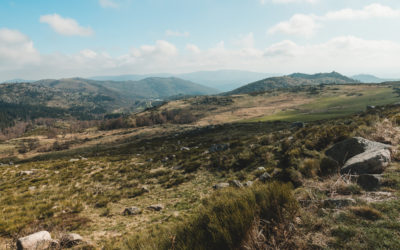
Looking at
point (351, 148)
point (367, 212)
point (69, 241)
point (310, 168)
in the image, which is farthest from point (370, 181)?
point (69, 241)

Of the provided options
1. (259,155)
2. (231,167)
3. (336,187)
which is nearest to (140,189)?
(231,167)

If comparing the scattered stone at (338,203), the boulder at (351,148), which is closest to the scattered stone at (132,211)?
the scattered stone at (338,203)

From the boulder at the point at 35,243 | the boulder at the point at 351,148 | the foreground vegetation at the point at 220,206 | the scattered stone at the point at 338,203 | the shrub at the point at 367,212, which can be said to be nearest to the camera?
the foreground vegetation at the point at 220,206

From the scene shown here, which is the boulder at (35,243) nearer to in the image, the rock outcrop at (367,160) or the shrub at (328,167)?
the rock outcrop at (367,160)

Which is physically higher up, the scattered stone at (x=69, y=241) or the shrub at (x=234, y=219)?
the shrub at (x=234, y=219)

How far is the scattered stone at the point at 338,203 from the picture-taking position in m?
4.68

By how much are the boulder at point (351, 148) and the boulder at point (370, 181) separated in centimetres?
260

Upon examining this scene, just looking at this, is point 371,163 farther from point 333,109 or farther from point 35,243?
point 333,109

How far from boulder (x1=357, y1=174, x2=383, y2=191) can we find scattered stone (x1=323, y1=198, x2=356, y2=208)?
1666 mm

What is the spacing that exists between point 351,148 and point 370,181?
149 inches

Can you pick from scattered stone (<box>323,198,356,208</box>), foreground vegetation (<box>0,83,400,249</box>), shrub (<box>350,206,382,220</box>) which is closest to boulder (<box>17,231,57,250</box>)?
foreground vegetation (<box>0,83,400,249</box>)

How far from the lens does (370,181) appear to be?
593cm

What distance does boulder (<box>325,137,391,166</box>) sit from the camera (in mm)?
8500

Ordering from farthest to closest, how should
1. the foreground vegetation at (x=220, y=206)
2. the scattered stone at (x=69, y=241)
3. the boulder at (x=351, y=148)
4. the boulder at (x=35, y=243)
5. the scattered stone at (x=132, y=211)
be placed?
1. the scattered stone at (x=132, y=211)
2. the boulder at (x=351, y=148)
3. the scattered stone at (x=69, y=241)
4. the boulder at (x=35, y=243)
5. the foreground vegetation at (x=220, y=206)
